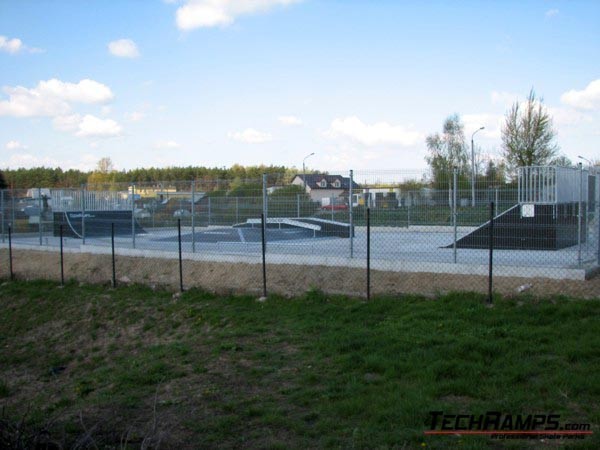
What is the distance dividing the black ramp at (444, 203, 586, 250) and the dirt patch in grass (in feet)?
6.48

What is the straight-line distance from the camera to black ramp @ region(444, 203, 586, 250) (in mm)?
12242

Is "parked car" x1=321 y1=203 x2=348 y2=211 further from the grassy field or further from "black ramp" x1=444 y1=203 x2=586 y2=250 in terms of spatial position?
the grassy field

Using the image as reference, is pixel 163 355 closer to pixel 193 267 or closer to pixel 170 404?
pixel 170 404

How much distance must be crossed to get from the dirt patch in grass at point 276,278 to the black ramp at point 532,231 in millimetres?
1976

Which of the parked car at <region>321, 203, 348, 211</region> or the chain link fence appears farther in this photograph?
the parked car at <region>321, 203, 348, 211</region>

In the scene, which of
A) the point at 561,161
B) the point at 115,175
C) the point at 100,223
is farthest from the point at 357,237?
the point at 115,175

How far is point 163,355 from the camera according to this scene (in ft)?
28.6

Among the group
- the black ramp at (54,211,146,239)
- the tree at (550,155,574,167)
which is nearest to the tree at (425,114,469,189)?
the tree at (550,155,574,167)

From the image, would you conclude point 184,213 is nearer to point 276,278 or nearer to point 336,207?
point 336,207

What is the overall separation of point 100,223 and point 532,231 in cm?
1282

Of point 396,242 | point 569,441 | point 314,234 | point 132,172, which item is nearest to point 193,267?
point 314,234

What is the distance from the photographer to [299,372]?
7.22 meters

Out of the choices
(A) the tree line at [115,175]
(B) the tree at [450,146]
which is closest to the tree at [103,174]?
(A) the tree line at [115,175]

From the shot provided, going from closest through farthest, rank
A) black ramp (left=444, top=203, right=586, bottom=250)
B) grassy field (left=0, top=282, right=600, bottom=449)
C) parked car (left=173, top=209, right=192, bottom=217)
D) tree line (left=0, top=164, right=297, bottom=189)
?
grassy field (left=0, top=282, right=600, bottom=449) → black ramp (left=444, top=203, right=586, bottom=250) → parked car (left=173, top=209, right=192, bottom=217) → tree line (left=0, top=164, right=297, bottom=189)
